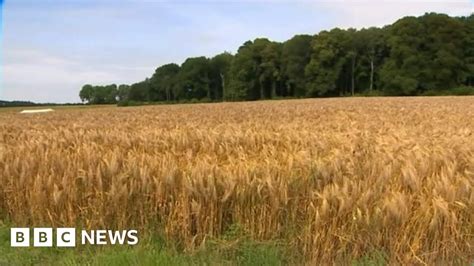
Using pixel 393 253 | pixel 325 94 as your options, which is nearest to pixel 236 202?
pixel 393 253

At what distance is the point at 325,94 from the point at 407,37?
51.3ft

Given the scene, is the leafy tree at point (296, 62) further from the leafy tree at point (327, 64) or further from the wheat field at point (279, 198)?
the wheat field at point (279, 198)

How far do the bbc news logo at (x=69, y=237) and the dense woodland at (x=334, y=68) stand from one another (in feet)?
204

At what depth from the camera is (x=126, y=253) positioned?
3617 millimetres

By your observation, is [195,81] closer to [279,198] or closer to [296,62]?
[296,62]

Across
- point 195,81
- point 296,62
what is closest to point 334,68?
point 296,62

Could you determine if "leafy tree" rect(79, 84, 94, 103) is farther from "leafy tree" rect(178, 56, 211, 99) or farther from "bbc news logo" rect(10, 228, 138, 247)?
"bbc news logo" rect(10, 228, 138, 247)

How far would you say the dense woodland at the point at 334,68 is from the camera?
65.6m

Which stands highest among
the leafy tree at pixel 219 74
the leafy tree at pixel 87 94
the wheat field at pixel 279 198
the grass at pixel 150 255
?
the leafy tree at pixel 219 74

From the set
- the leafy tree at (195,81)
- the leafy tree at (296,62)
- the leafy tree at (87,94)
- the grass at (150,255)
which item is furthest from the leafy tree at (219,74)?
the grass at (150,255)

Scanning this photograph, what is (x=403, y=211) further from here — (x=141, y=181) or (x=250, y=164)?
(x=141, y=181)

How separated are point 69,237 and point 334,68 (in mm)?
74173

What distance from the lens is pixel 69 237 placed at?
4152 mm

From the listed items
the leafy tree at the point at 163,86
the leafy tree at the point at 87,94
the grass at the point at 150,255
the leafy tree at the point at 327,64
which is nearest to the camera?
the grass at the point at 150,255
